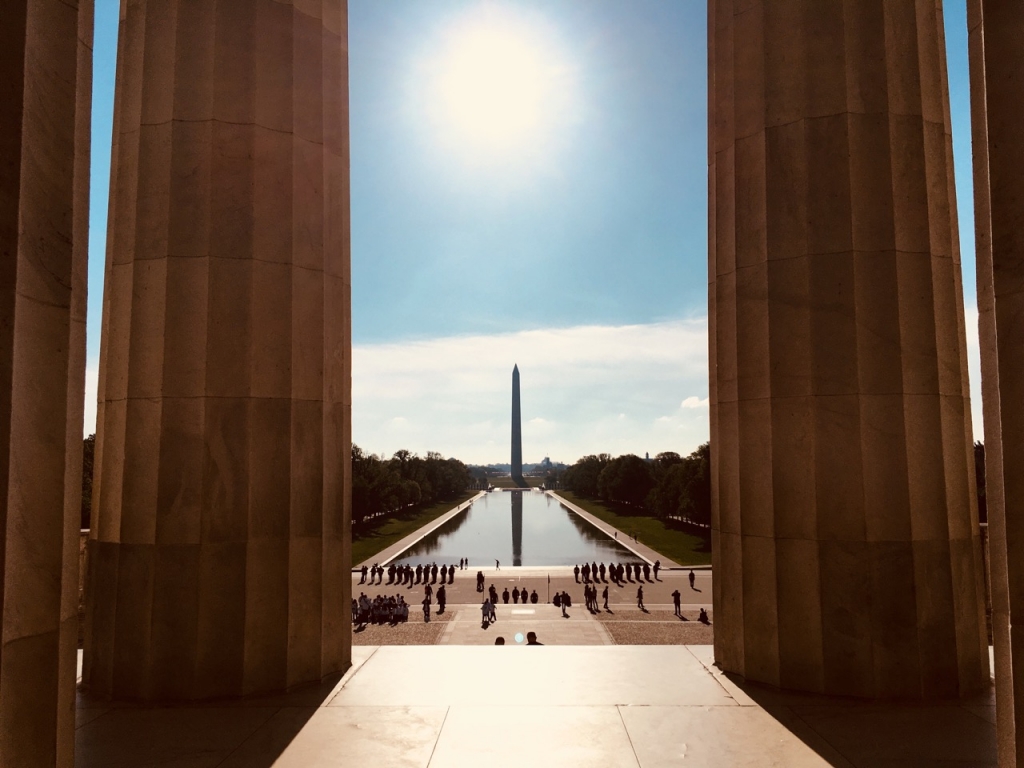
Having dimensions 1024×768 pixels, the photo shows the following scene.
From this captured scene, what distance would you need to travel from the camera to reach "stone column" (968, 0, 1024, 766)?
5.89 meters

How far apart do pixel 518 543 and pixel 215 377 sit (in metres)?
72.3

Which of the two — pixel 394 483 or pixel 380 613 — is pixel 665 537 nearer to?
pixel 394 483

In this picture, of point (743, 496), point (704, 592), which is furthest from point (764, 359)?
point (704, 592)

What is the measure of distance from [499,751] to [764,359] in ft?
23.0

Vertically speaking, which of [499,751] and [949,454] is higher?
[949,454]

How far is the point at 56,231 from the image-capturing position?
591 centimetres

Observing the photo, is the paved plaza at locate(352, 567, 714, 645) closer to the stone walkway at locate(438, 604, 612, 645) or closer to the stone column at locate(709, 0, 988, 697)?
the stone walkway at locate(438, 604, 612, 645)

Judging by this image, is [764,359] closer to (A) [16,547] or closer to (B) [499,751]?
(B) [499,751]

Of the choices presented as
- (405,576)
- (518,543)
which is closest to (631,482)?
(518,543)

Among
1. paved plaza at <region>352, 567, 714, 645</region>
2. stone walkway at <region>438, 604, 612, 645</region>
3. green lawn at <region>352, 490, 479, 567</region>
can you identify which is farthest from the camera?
green lawn at <region>352, 490, 479, 567</region>

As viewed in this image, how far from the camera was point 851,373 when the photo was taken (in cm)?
1085

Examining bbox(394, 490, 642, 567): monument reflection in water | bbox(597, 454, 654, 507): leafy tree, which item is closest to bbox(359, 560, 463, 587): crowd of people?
bbox(394, 490, 642, 567): monument reflection in water

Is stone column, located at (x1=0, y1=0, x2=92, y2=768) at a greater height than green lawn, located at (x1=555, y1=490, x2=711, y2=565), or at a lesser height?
greater

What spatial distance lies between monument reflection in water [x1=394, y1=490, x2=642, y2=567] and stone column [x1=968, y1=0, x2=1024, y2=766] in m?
56.6
